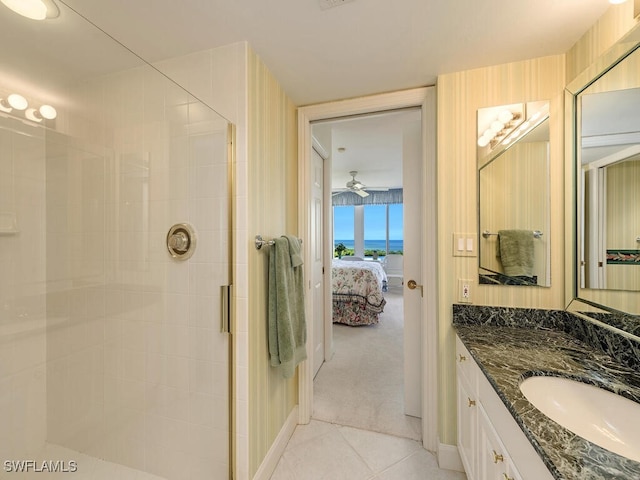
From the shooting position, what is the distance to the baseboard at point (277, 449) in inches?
57.5

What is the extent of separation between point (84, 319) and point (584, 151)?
2.50 m

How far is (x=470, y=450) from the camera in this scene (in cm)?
124

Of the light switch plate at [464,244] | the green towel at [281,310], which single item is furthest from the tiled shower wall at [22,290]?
the light switch plate at [464,244]

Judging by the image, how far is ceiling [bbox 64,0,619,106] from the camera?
111 cm

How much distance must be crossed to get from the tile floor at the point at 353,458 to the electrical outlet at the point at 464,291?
1.00 meters

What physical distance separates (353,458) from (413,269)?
1.29m

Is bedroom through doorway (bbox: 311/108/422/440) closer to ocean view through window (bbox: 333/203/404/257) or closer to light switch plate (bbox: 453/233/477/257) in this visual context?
light switch plate (bbox: 453/233/477/257)

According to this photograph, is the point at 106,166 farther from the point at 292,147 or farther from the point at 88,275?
the point at 292,147

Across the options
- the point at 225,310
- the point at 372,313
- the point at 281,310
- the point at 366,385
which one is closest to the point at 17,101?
the point at 225,310

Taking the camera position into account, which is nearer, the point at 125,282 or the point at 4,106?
the point at 4,106

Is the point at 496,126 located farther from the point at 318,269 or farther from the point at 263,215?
the point at 318,269

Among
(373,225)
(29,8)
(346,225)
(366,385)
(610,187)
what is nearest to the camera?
(29,8)

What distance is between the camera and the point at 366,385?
2.46 metres

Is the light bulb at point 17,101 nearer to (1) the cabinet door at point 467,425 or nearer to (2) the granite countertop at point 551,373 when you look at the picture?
(2) the granite countertop at point 551,373
